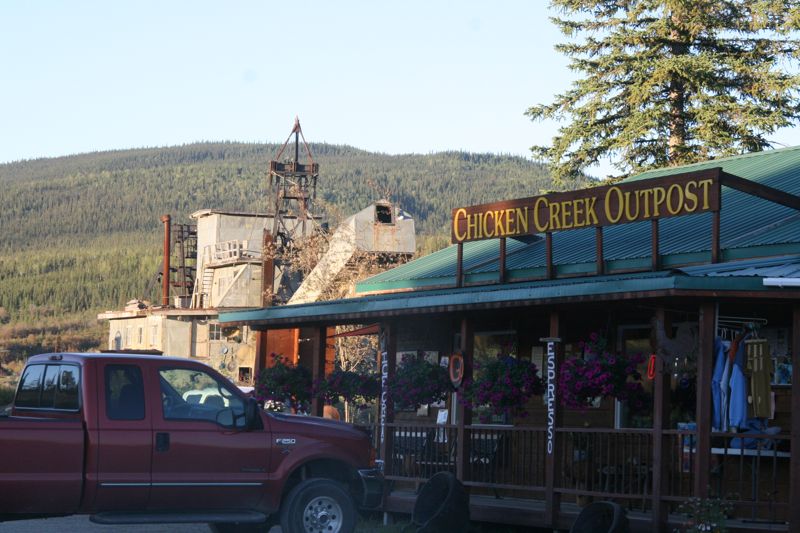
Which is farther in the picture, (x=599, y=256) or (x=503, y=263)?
(x=503, y=263)

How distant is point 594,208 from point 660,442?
12.5 ft

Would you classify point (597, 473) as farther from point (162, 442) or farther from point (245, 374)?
point (245, 374)

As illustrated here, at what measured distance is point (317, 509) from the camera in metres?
13.7

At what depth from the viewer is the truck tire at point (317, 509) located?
44.5 feet

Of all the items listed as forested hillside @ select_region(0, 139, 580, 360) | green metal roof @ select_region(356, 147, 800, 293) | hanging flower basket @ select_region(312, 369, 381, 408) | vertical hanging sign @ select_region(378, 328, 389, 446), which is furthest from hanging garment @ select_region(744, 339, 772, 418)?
forested hillside @ select_region(0, 139, 580, 360)

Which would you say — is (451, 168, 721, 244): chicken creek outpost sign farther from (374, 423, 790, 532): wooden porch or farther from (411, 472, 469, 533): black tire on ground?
(411, 472, 469, 533): black tire on ground

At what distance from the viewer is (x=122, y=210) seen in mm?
165750

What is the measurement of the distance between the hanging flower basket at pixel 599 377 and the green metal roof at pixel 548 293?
0.77m

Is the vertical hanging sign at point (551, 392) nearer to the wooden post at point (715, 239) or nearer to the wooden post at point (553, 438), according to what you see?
the wooden post at point (553, 438)

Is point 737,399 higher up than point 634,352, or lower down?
lower down

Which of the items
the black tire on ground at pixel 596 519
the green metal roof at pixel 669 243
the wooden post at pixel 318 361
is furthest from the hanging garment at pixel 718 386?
the wooden post at pixel 318 361

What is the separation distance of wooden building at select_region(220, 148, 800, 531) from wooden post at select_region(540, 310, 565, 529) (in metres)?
0.02

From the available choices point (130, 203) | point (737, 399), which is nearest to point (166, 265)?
point (737, 399)

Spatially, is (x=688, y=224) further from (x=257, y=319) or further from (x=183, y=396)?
(x=183, y=396)
